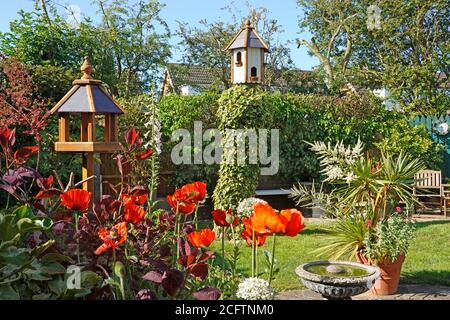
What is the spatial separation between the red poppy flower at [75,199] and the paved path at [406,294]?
3.05m

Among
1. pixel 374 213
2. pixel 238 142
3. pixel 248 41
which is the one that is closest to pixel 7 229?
pixel 374 213

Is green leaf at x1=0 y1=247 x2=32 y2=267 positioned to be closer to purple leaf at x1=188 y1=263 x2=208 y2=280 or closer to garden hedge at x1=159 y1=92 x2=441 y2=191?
purple leaf at x1=188 y1=263 x2=208 y2=280

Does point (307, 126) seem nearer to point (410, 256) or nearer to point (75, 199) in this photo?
point (410, 256)

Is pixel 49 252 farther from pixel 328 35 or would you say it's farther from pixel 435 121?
pixel 328 35

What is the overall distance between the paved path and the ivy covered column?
2.66 metres

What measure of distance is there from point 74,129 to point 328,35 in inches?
593

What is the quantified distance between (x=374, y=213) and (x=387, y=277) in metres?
0.57

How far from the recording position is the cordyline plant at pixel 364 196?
4.39 m

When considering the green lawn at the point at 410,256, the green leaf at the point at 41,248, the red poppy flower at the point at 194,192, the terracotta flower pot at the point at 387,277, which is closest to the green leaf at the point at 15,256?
the green leaf at the point at 41,248

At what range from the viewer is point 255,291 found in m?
1.39

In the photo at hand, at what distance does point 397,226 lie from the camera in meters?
4.39

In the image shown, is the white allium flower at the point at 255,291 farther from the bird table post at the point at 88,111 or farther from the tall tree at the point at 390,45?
the tall tree at the point at 390,45

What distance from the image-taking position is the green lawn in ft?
16.2

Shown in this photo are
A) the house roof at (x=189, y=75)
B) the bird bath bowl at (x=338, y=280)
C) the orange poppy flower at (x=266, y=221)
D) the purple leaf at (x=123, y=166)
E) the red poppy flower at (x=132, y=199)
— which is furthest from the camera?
the house roof at (x=189, y=75)
